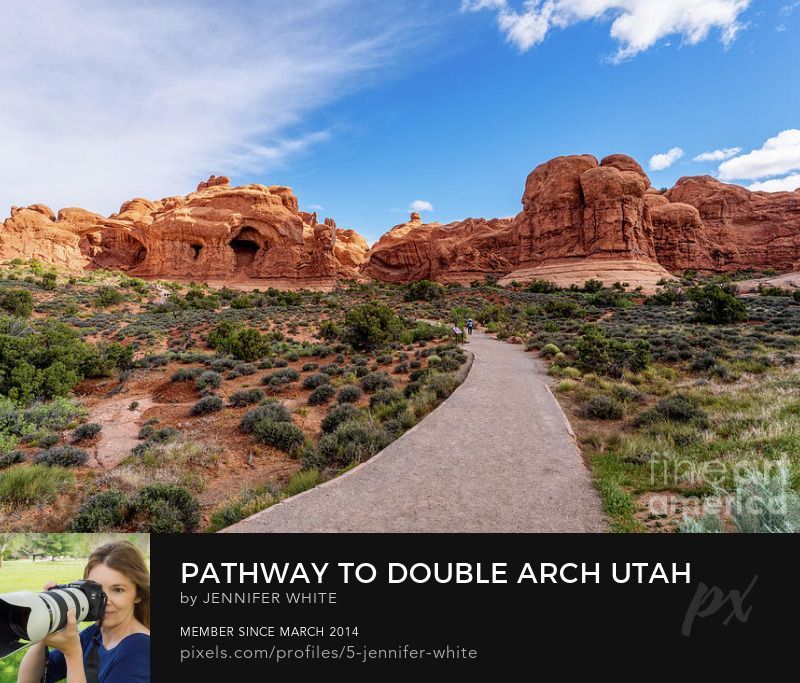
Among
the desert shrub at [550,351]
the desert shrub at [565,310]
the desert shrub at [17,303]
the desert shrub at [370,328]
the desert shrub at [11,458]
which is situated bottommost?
the desert shrub at [11,458]

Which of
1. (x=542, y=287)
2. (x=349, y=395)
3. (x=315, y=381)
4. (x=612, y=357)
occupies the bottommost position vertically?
(x=349, y=395)

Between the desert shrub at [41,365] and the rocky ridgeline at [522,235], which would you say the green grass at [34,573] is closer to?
the desert shrub at [41,365]

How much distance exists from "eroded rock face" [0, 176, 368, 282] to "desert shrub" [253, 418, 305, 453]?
52.0 metres

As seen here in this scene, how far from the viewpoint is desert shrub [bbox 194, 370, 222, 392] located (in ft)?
39.0

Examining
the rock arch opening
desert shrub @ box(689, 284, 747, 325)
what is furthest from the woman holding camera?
the rock arch opening

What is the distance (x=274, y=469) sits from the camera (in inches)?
277

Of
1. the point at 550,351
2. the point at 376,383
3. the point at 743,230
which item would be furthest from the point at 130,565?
the point at 743,230

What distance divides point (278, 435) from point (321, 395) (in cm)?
275

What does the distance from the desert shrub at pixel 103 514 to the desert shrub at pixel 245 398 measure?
5.45 meters

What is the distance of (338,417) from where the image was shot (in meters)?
8.52

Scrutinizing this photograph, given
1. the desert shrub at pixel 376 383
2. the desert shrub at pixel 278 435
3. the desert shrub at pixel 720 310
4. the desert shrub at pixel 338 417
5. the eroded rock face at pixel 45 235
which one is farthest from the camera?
the eroded rock face at pixel 45 235

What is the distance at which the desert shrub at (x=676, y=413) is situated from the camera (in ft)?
22.9

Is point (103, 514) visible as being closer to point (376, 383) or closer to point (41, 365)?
point (376, 383)

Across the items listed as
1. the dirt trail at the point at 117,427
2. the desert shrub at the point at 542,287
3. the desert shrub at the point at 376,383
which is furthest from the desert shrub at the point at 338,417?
the desert shrub at the point at 542,287
